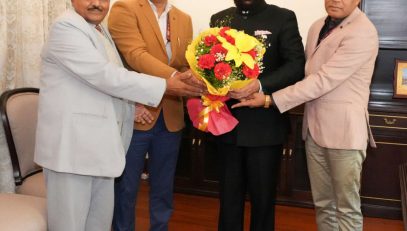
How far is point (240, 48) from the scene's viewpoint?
1908 mm

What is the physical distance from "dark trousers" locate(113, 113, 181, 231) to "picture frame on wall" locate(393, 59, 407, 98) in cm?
203

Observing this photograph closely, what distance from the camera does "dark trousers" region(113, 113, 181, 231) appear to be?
7.50ft

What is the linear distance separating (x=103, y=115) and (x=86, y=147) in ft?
0.49

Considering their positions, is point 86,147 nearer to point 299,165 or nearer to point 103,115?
point 103,115

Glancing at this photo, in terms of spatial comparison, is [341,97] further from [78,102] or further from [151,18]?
[78,102]

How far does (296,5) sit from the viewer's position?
371 centimetres

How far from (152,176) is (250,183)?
58 cm

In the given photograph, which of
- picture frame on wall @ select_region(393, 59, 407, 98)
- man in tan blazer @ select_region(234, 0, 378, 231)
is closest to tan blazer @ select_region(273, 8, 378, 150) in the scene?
man in tan blazer @ select_region(234, 0, 378, 231)

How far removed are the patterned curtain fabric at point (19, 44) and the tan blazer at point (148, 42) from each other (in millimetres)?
670

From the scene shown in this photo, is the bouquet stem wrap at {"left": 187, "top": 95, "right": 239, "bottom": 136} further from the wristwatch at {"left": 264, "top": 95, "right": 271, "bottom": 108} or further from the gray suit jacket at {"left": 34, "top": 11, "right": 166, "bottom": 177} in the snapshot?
the gray suit jacket at {"left": 34, "top": 11, "right": 166, "bottom": 177}

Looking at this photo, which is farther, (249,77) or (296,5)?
(296,5)

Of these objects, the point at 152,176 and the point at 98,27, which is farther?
the point at 152,176

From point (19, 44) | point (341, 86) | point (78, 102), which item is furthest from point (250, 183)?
point (19, 44)

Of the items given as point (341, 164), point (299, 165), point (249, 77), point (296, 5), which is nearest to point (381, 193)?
point (299, 165)
